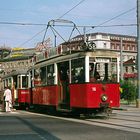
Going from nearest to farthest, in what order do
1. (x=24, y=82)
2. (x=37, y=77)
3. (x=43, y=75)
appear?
(x=43, y=75)
(x=37, y=77)
(x=24, y=82)

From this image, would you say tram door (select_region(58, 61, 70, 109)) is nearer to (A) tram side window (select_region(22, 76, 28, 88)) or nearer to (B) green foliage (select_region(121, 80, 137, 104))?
(A) tram side window (select_region(22, 76, 28, 88))

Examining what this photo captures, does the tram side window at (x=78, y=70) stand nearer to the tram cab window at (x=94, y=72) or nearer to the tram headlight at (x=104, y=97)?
the tram cab window at (x=94, y=72)

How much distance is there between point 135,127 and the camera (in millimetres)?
16516

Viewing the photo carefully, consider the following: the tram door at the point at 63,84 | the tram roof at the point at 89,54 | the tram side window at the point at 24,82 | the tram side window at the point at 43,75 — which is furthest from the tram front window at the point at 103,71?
the tram side window at the point at 24,82

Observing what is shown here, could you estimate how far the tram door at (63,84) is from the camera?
22.3 m

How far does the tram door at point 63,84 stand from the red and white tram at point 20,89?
822 centimetres

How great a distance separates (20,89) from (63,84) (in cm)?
1086

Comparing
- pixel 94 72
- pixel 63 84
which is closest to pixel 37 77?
pixel 63 84

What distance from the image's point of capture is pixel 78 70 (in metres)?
20.7

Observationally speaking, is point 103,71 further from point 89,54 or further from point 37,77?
point 37,77

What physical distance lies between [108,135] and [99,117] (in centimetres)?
820

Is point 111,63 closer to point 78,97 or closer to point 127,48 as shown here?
point 78,97

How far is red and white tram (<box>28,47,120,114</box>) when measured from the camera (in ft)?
66.1

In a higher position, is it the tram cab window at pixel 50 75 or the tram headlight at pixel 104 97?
the tram cab window at pixel 50 75
